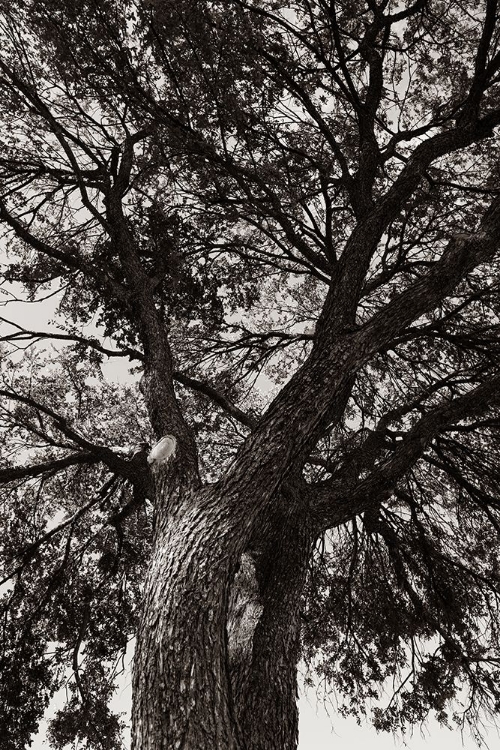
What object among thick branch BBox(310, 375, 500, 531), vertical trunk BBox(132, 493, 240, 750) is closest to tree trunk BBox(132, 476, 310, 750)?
vertical trunk BBox(132, 493, 240, 750)

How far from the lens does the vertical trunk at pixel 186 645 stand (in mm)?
2229

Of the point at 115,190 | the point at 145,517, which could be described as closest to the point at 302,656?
the point at 145,517

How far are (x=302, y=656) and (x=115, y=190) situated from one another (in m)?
7.23

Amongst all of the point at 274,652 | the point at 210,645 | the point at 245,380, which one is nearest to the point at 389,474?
the point at 274,652

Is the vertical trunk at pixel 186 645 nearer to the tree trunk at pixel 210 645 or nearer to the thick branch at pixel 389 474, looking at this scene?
the tree trunk at pixel 210 645

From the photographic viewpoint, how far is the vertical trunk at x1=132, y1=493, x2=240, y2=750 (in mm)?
2229

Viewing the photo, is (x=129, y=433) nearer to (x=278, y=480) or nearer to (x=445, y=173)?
(x=278, y=480)

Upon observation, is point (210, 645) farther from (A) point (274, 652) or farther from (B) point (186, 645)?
(A) point (274, 652)

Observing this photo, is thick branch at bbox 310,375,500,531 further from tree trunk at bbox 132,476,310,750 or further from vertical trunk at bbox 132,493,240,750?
vertical trunk at bbox 132,493,240,750

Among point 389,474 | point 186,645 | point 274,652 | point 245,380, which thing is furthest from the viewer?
point 245,380

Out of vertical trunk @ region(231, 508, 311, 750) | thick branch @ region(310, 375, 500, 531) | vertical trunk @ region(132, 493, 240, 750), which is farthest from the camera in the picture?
thick branch @ region(310, 375, 500, 531)

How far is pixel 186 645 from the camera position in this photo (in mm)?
2492

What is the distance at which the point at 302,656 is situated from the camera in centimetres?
766

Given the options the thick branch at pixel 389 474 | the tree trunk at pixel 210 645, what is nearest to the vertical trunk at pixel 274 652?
the tree trunk at pixel 210 645
